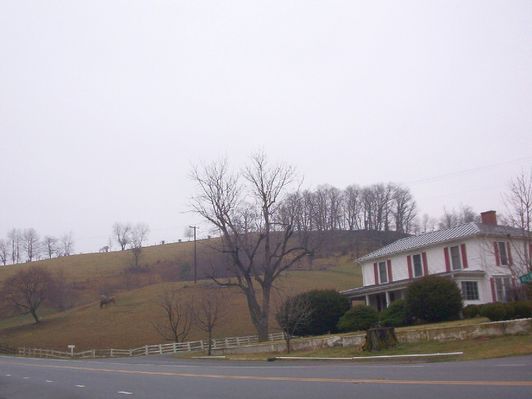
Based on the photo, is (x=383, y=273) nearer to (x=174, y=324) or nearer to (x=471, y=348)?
(x=174, y=324)

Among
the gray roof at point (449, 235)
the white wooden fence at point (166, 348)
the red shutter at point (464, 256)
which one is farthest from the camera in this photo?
the white wooden fence at point (166, 348)

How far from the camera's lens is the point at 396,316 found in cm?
3722

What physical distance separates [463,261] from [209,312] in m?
18.6

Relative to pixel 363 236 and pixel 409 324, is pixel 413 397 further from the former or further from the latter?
pixel 363 236

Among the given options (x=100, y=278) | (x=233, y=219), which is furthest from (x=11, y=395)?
(x=100, y=278)

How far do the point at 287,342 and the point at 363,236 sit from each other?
290 ft

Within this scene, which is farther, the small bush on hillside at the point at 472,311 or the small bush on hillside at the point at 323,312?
the small bush on hillside at the point at 323,312

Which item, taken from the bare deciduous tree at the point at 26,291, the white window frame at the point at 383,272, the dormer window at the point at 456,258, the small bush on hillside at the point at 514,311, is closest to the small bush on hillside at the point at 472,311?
the small bush on hillside at the point at 514,311

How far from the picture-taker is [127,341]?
6550 cm

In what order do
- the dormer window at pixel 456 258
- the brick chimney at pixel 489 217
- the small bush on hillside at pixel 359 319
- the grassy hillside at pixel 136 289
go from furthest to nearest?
the grassy hillside at pixel 136 289 → the brick chimney at pixel 489 217 → the dormer window at pixel 456 258 → the small bush on hillside at pixel 359 319

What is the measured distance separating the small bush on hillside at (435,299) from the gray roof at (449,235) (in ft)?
→ 20.5

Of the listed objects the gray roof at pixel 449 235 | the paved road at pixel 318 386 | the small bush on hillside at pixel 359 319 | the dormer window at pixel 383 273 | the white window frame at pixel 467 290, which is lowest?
the paved road at pixel 318 386

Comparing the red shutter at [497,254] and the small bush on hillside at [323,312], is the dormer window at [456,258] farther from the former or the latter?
the small bush on hillside at [323,312]

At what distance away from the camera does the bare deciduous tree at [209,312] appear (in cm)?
4594
